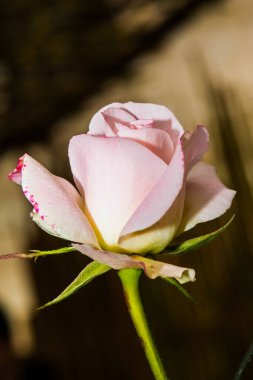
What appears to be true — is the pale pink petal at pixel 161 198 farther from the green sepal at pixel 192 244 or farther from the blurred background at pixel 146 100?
the blurred background at pixel 146 100

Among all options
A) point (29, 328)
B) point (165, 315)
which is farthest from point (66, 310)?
point (165, 315)

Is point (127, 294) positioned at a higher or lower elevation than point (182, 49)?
higher

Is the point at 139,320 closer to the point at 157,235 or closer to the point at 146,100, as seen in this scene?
the point at 157,235

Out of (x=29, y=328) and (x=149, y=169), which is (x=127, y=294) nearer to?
(x=149, y=169)

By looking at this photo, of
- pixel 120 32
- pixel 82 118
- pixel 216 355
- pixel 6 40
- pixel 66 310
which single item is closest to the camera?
pixel 6 40

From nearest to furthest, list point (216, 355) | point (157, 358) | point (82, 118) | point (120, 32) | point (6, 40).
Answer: point (157, 358) < point (6, 40) < point (120, 32) < point (216, 355) < point (82, 118)

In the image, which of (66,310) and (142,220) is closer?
(142,220)

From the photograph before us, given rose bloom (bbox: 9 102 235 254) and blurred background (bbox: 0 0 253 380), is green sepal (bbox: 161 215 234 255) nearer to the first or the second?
rose bloom (bbox: 9 102 235 254)
